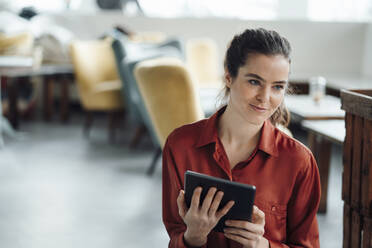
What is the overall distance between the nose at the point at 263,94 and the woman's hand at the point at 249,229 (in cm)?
26

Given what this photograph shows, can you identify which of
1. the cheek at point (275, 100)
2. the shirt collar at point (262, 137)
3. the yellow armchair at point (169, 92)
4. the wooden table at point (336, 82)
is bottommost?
the wooden table at point (336, 82)

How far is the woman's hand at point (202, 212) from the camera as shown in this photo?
105cm

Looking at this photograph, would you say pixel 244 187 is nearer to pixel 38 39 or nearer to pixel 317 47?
pixel 38 39

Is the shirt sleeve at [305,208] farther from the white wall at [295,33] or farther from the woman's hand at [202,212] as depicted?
the white wall at [295,33]

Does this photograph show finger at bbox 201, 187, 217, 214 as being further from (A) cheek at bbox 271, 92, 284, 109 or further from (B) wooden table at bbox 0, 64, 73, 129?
(B) wooden table at bbox 0, 64, 73, 129

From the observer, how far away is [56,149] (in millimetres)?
4273

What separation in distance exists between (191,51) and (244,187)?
14.3ft

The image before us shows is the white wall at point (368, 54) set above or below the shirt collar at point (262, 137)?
below

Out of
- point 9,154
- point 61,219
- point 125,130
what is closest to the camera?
point 61,219

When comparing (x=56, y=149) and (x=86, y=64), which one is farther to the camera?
(x=86, y=64)

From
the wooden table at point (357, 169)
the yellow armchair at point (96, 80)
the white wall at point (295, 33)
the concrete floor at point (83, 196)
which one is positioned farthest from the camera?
the white wall at point (295, 33)

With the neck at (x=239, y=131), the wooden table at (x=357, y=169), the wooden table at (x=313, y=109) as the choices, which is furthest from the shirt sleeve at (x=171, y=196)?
the wooden table at (x=313, y=109)

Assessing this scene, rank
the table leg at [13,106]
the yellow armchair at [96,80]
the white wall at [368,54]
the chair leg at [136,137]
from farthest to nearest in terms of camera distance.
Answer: the white wall at [368,54] < the table leg at [13,106] < the yellow armchair at [96,80] < the chair leg at [136,137]

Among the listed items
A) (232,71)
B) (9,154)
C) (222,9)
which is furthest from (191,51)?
(232,71)
